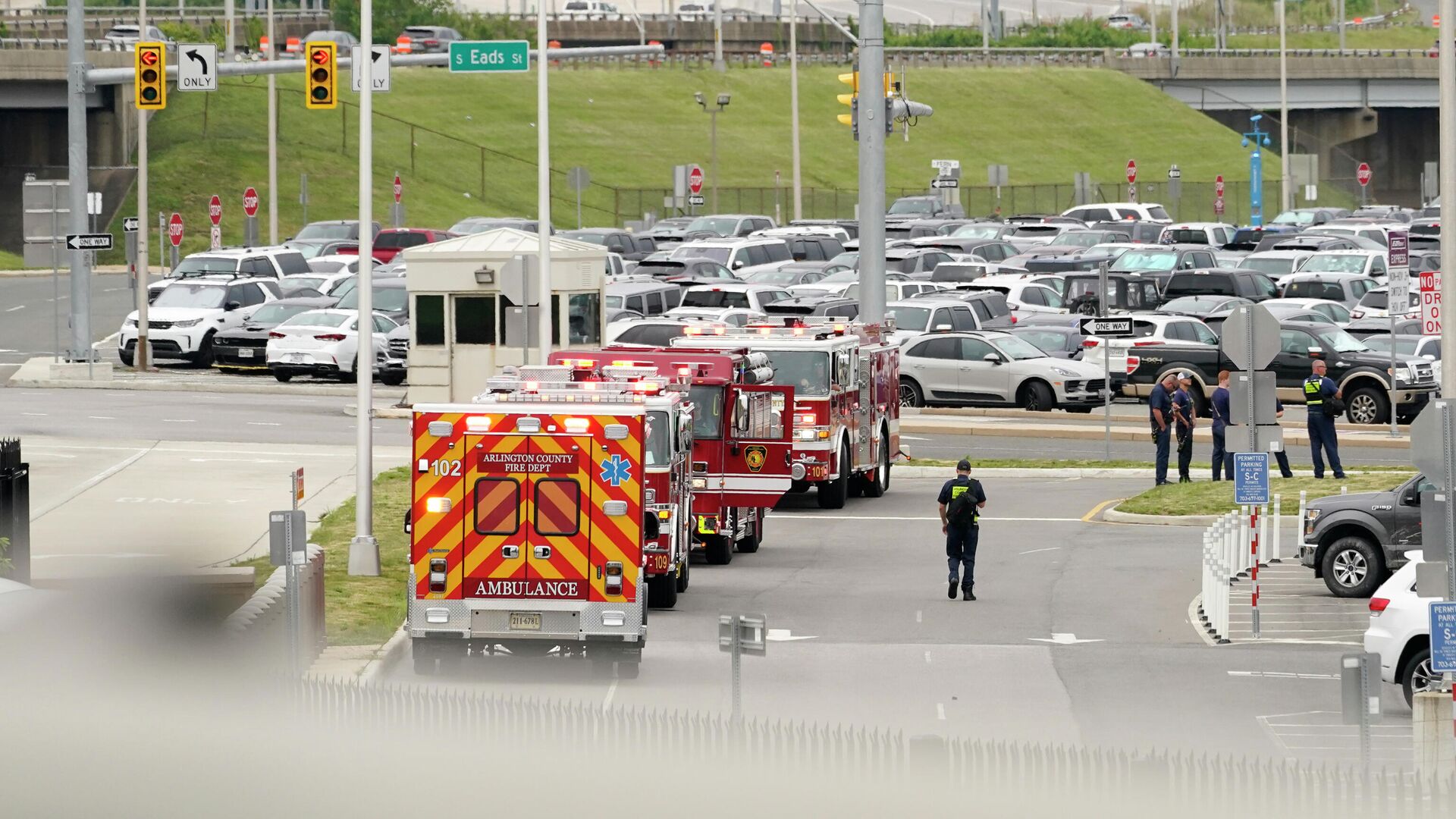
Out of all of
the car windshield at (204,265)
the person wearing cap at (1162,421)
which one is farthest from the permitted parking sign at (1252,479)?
the car windshield at (204,265)

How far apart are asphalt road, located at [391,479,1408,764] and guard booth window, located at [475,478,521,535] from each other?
1258mm

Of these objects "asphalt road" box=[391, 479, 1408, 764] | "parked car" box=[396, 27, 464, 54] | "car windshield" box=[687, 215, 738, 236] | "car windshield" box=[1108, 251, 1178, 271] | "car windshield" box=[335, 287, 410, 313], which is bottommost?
"asphalt road" box=[391, 479, 1408, 764]

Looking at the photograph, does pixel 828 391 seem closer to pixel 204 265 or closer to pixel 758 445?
pixel 758 445

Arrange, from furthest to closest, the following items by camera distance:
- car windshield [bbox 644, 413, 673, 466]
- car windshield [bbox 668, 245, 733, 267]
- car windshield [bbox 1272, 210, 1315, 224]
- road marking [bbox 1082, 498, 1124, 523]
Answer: car windshield [bbox 1272, 210, 1315, 224], car windshield [bbox 668, 245, 733, 267], road marking [bbox 1082, 498, 1124, 523], car windshield [bbox 644, 413, 673, 466]

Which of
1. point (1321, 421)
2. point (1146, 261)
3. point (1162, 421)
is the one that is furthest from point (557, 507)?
point (1146, 261)

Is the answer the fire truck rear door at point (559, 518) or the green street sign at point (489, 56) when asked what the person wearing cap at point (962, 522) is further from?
the green street sign at point (489, 56)

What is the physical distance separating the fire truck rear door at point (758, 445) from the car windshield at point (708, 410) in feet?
0.42

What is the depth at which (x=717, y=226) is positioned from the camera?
68.1 meters

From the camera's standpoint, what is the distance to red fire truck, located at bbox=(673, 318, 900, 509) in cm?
2747

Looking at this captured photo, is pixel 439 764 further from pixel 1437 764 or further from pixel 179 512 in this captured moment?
pixel 179 512

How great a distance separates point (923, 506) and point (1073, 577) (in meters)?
6.08

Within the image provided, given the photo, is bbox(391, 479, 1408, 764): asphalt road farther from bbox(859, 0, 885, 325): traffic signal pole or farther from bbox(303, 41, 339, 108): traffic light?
bbox(303, 41, 339, 108): traffic light

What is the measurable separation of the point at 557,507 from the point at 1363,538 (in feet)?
29.6

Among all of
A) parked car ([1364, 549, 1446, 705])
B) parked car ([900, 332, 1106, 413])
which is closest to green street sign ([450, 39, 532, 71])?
parked car ([900, 332, 1106, 413])
